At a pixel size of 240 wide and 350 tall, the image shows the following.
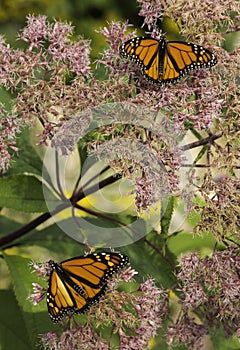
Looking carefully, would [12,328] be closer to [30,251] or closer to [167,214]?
[30,251]

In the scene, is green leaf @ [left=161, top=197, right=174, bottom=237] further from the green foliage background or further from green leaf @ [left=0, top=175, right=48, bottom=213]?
green leaf @ [left=0, top=175, right=48, bottom=213]

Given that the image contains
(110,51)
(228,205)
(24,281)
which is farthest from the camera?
(24,281)

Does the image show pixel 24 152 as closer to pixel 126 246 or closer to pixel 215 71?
pixel 126 246

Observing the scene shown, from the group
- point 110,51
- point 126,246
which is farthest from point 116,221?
point 110,51

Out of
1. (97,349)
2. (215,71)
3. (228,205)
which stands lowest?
(97,349)

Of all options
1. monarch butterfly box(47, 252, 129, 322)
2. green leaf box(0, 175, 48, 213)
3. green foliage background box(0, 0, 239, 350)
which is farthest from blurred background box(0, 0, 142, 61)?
monarch butterfly box(47, 252, 129, 322)

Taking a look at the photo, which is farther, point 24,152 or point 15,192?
point 24,152
